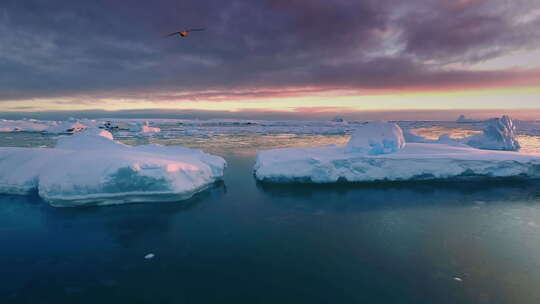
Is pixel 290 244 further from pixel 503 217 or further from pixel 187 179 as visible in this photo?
pixel 503 217

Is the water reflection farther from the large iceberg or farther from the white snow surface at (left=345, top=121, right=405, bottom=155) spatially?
the large iceberg

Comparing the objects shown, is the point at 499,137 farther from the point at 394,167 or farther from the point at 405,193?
the point at 405,193

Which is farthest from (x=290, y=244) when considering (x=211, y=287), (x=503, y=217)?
(x=503, y=217)

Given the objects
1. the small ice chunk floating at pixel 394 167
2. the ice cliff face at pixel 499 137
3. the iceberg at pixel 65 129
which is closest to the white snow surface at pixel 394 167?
the small ice chunk floating at pixel 394 167

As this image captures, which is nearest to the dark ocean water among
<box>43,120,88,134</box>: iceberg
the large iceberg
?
the large iceberg

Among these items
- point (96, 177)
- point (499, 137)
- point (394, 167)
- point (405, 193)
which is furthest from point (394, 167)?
point (499, 137)
